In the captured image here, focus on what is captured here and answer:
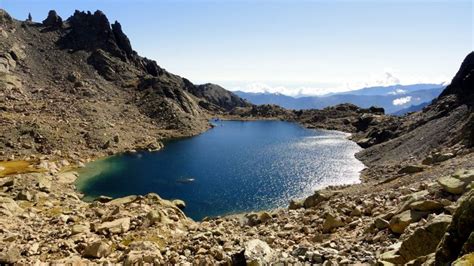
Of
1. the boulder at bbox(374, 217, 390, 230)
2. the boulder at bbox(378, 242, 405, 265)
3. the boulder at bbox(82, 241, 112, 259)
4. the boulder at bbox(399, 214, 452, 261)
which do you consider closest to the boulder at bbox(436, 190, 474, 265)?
the boulder at bbox(399, 214, 452, 261)

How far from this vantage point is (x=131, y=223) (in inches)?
1303

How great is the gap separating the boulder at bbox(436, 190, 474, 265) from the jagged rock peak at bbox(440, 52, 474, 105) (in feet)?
280

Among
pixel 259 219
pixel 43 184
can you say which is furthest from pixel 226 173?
pixel 259 219

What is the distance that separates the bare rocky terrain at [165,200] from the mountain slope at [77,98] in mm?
605

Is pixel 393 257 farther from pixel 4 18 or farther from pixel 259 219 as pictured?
pixel 4 18

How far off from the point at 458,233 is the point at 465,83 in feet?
346

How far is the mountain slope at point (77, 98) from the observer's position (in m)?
100

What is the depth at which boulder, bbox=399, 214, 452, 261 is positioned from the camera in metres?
16.7

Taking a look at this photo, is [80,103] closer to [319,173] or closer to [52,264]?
[319,173]

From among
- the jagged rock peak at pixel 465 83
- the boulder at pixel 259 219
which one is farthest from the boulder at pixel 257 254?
the jagged rock peak at pixel 465 83

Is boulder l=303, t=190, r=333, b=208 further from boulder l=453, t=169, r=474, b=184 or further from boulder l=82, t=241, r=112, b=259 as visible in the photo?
boulder l=82, t=241, r=112, b=259

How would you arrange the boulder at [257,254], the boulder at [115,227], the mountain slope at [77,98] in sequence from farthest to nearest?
the mountain slope at [77,98], the boulder at [115,227], the boulder at [257,254]

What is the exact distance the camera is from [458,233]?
39.0 feet

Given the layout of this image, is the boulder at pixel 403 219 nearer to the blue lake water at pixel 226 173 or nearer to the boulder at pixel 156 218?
the boulder at pixel 156 218
